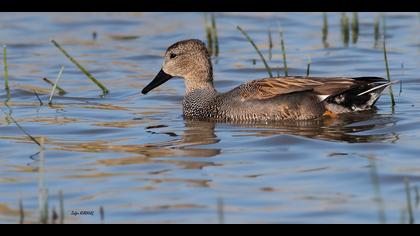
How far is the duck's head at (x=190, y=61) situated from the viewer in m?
10.3

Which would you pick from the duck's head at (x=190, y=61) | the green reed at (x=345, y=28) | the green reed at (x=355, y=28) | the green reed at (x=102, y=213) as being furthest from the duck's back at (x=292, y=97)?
the green reed at (x=355, y=28)

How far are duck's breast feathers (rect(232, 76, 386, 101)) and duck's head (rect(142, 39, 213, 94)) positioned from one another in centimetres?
66

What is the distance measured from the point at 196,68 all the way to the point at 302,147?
2.10 m

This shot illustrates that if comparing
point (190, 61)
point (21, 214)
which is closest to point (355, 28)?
point (190, 61)

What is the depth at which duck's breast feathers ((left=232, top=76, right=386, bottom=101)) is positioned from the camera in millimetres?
9570

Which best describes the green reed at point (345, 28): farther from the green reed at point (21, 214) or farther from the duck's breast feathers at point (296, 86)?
the green reed at point (21, 214)

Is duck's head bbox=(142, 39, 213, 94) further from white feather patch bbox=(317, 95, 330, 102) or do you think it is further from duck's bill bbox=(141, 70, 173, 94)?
white feather patch bbox=(317, 95, 330, 102)

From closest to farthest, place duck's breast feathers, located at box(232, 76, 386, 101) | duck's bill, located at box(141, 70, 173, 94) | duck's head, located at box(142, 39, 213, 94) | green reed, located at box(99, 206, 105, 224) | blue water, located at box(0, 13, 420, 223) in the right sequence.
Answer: green reed, located at box(99, 206, 105, 224), blue water, located at box(0, 13, 420, 223), duck's breast feathers, located at box(232, 76, 386, 101), duck's head, located at box(142, 39, 213, 94), duck's bill, located at box(141, 70, 173, 94)

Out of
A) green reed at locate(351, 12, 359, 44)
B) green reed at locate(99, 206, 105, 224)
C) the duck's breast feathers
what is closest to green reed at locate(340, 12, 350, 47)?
green reed at locate(351, 12, 359, 44)

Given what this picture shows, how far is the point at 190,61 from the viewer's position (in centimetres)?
1027

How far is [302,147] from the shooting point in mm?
8516

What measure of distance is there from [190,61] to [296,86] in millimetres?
1235
